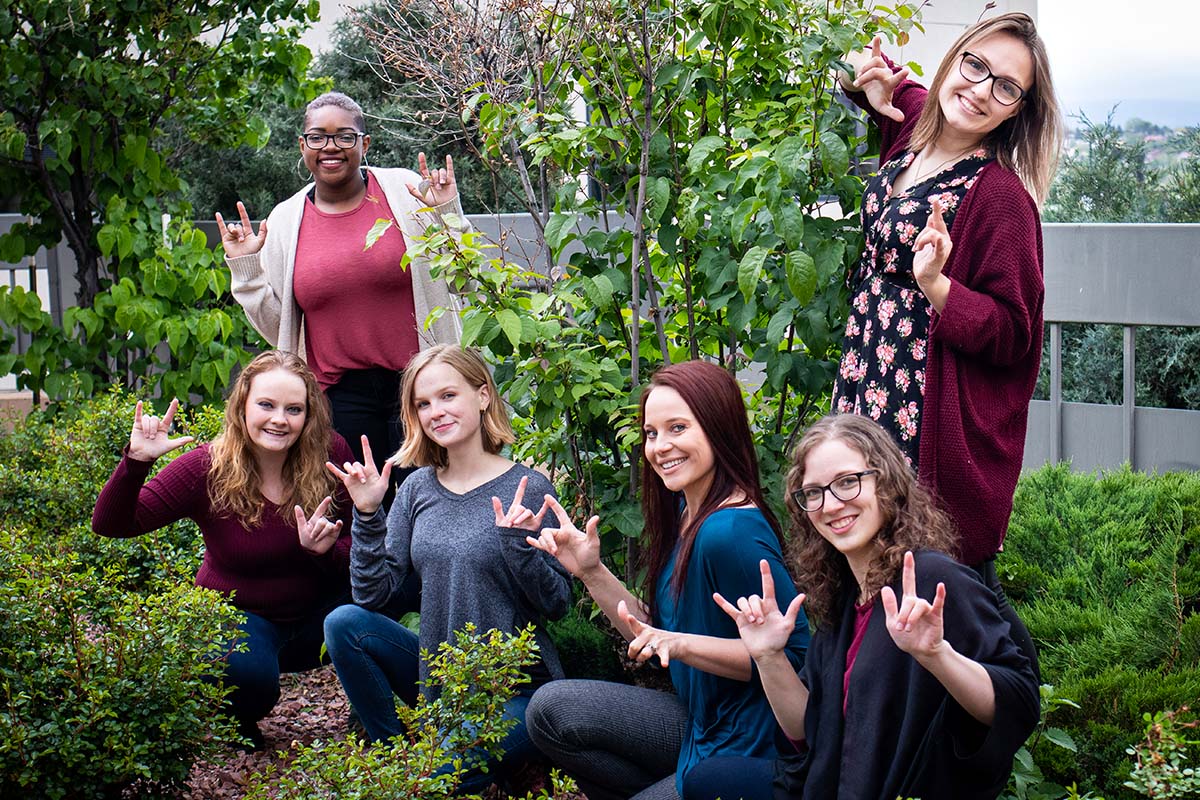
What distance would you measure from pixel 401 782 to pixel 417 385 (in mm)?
1118

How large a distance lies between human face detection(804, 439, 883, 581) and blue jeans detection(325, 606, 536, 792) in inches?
44.9

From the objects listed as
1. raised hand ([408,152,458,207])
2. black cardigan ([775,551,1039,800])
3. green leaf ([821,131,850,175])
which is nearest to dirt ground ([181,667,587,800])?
black cardigan ([775,551,1039,800])

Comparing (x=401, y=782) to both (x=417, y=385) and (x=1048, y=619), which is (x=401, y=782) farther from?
(x=1048, y=619)

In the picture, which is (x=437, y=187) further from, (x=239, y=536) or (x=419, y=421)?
(x=239, y=536)

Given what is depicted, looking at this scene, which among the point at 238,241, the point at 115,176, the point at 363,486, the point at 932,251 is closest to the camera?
the point at 932,251

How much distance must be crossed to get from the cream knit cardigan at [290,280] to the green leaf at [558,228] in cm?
65

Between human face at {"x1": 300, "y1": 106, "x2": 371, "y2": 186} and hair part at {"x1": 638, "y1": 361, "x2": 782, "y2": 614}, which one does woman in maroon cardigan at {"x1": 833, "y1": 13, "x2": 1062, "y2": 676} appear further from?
human face at {"x1": 300, "y1": 106, "x2": 371, "y2": 186}

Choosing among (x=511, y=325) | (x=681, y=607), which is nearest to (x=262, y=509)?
(x=511, y=325)

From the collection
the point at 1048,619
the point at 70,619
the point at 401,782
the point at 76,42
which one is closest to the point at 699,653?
the point at 401,782

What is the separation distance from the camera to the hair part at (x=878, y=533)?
2.26m

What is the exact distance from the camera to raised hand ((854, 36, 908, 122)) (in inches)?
114

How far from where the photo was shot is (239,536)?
3566mm

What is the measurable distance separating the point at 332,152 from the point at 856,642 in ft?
7.48

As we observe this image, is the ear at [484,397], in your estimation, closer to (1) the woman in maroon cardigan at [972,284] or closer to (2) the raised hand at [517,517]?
(2) the raised hand at [517,517]
